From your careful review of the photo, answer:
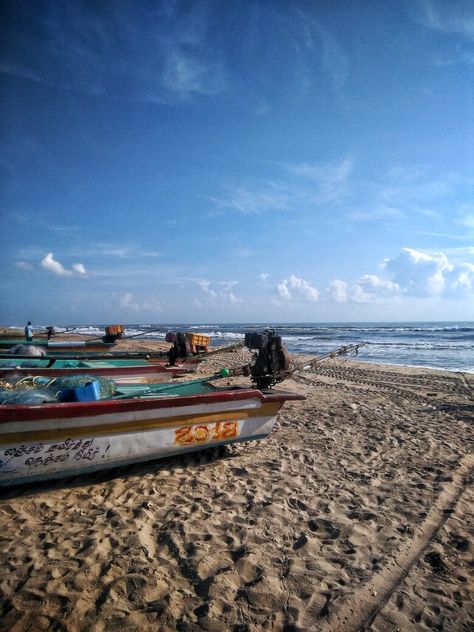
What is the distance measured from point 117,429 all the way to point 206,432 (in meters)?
1.35

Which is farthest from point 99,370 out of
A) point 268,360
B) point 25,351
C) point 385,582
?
point 385,582

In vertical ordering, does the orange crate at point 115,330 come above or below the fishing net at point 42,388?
above

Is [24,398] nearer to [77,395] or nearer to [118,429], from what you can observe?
[77,395]

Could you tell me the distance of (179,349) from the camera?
11.9 metres

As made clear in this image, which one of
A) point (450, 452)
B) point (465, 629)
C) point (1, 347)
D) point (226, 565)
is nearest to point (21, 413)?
point (226, 565)

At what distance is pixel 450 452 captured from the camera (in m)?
5.93

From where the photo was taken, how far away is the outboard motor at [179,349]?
11906 mm

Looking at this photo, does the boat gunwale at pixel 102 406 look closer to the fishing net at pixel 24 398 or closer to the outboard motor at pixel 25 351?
the fishing net at pixel 24 398

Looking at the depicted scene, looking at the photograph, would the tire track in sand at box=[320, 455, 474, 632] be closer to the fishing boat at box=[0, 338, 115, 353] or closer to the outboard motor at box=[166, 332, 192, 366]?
the outboard motor at box=[166, 332, 192, 366]

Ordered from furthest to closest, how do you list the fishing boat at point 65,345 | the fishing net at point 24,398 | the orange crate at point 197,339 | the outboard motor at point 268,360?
1. the fishing boat at point 65,345
2. the orange crate at point 197,339
3. the outboard motor at point 268,360
4. the fishing net at point 24,398

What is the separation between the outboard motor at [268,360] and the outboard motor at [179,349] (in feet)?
18.6

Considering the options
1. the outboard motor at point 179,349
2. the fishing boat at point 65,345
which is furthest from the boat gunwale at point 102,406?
the fishing boat at point 65,345

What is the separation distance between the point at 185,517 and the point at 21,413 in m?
2.17

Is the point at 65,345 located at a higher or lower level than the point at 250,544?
higher
